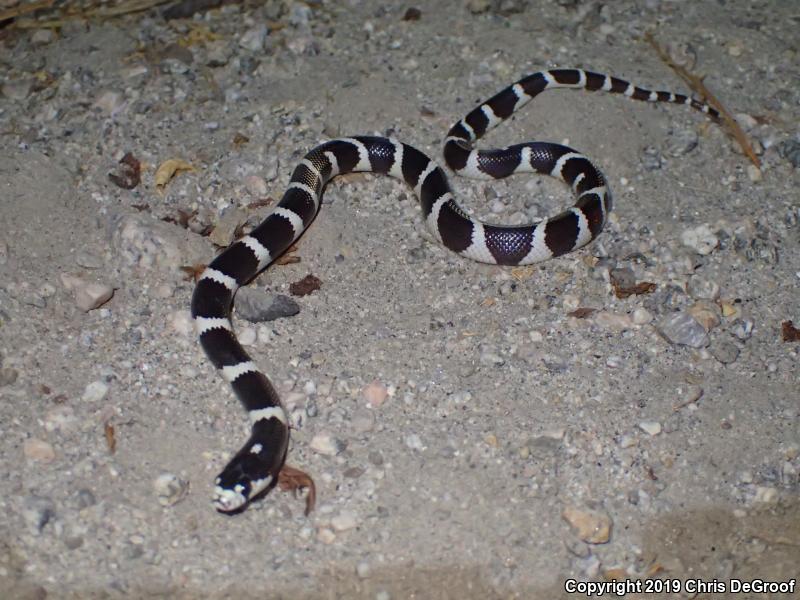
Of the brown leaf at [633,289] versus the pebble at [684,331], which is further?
the brown leaf at [633,289]

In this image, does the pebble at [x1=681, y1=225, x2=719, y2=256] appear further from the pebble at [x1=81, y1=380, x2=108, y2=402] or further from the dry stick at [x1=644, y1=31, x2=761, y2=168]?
the pebble at [x1=81, y1=380, x2=108, y2=402]

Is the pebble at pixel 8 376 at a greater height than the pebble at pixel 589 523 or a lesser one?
greater

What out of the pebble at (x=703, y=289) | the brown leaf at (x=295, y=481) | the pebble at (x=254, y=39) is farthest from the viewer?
the pebble at (x=254, y=39)

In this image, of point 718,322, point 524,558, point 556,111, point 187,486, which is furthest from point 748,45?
point 187,486

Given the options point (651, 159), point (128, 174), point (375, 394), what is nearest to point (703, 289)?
point (651, 159)

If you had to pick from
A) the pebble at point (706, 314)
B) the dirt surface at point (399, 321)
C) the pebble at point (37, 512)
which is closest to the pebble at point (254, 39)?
the dirt surface at point (399, 321)

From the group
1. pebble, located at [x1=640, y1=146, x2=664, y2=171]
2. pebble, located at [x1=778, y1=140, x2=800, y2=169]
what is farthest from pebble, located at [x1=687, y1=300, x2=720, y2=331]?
pebble, located at [x1=778, y1=140, x2=800, y2=169]

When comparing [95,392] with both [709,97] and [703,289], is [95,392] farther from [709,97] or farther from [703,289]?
[709,97]

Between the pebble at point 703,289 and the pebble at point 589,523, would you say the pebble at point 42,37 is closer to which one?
the pebble at point 703,289
